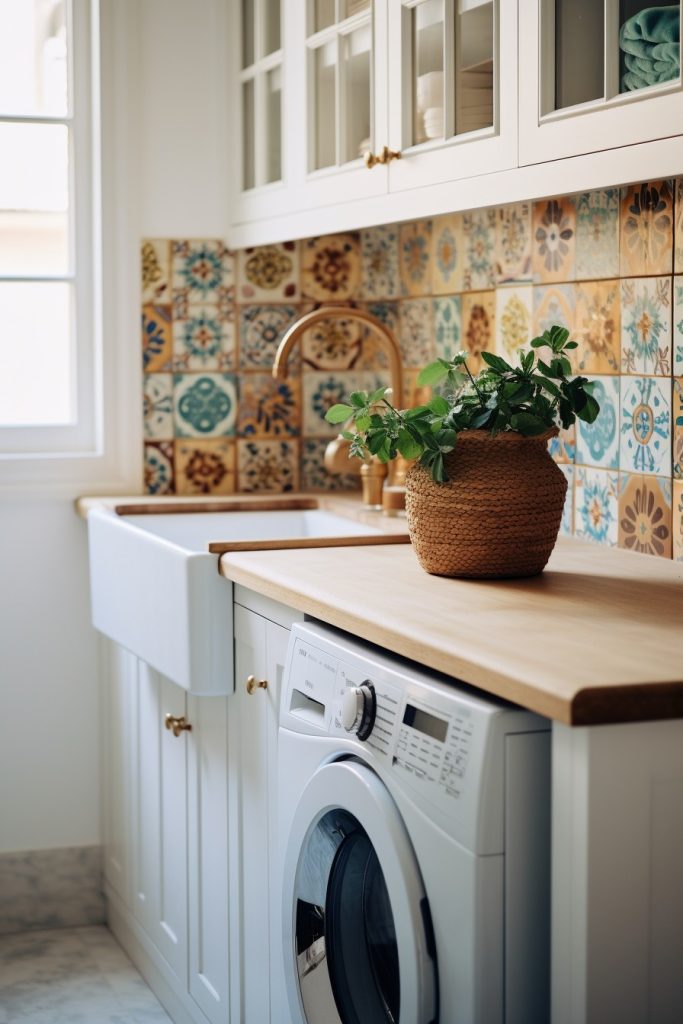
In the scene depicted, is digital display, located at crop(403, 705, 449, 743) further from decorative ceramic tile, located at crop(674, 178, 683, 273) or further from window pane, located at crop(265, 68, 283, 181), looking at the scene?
window pane, located at crop(265, 68, 283, 181)

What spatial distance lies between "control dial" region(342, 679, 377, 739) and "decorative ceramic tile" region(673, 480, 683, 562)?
26.9 inches

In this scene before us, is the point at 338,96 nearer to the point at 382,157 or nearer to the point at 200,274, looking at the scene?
the point at 382,157

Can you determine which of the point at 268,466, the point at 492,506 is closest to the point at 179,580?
the point at 492,506

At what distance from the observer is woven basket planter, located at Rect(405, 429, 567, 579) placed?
5.93ft

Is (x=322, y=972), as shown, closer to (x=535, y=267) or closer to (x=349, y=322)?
(x=535, y=267)

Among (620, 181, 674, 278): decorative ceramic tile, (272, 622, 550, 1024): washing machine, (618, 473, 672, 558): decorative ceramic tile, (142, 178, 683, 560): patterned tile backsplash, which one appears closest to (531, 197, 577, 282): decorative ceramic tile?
(142, 178, 683, 560): patterned tile backsplash

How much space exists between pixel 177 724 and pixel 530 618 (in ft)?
3.29

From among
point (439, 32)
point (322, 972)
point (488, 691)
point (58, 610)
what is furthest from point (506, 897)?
point (58, 610)

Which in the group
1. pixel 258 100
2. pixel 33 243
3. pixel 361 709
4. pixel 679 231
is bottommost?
pixel 361 709

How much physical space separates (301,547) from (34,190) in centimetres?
132

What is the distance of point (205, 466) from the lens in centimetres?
310

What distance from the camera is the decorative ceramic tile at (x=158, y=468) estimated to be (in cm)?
306

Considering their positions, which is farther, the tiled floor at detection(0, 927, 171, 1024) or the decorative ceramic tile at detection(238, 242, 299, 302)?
the decorative ceramic tile at detection(238, 242, 299, 302)

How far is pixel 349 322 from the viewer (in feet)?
10.4
